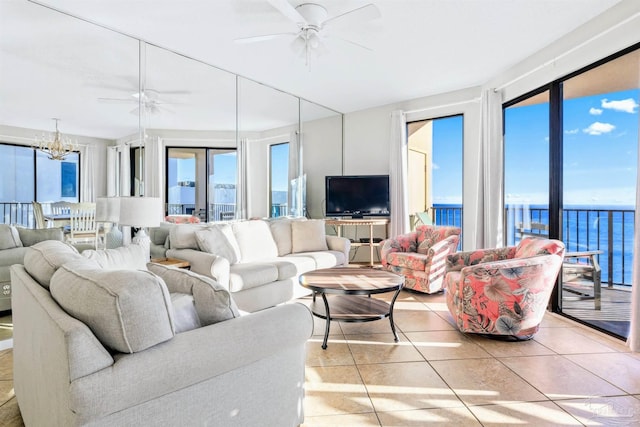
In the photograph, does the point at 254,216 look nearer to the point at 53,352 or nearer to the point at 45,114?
the point at 45,114

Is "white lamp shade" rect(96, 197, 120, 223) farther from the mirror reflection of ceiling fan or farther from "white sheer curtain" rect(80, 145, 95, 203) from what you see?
the mirror reflection of ceiling fan

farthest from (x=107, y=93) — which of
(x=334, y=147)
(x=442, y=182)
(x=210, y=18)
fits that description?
(x=442, y=182)

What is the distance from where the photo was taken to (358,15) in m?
2.71

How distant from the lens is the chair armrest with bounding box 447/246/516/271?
3.41 meters

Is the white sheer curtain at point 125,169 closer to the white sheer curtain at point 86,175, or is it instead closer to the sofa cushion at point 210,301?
the white sheer curtain at point 86,175

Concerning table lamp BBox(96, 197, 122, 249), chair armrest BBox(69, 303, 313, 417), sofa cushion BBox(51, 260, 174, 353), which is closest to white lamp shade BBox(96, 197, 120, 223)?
table lamp BBox(96, 197, 122, 249)

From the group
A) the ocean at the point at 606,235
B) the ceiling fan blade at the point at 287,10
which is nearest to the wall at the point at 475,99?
the ocean at the point at 606,235

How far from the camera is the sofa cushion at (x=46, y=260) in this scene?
5.04 ft

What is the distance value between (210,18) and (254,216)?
2.48 meters

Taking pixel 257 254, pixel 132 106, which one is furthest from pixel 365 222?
pixel 132 106

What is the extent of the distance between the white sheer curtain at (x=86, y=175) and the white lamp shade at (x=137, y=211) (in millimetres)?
880

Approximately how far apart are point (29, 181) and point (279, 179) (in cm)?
299

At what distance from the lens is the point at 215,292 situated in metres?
1.43

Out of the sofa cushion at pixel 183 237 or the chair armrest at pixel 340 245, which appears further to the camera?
the chair armrest at pixel 340 245
